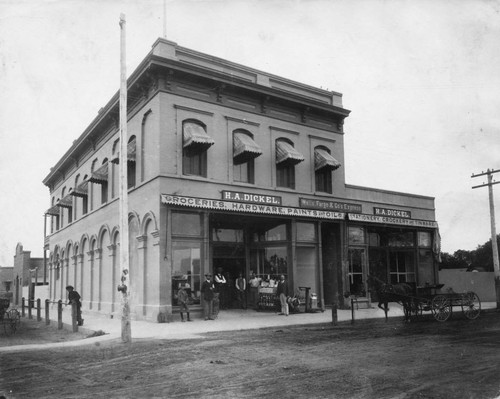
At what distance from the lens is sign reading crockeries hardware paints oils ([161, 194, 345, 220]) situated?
61.8ft

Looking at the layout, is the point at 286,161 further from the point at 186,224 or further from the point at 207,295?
the point at 207,295

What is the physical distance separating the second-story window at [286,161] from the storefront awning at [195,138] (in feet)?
12.5

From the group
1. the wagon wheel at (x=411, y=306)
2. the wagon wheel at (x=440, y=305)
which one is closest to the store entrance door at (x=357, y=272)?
the wagon wheel at (x=411, y=306)

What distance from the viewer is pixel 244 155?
21.0 m

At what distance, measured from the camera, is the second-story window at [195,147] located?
63.5ft

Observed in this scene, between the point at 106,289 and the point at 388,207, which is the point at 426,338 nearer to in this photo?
the point at 388,207

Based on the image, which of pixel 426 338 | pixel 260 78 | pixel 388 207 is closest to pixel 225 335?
pixel 426 338

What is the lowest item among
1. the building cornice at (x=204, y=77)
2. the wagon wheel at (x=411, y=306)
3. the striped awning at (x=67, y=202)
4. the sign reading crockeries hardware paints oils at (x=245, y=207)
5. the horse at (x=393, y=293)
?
the wagon wheel at (x=411, y=306)

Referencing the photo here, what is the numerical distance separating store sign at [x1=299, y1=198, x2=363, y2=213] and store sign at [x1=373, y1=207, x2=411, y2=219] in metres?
1.21

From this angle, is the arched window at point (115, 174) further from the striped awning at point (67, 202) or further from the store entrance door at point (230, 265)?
the striped awning at point (67, 202)

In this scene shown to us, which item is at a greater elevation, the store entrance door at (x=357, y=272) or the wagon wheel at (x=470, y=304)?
the store entrance door at (x=357, y=272)

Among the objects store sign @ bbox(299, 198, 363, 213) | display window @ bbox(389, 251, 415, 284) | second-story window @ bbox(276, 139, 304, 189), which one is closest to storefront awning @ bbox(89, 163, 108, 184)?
second-story window @ bbox(276, 139, 304, 189)

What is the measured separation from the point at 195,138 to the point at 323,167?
7.34 meters

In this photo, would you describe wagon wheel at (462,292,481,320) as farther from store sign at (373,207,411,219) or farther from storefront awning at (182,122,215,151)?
storefront awning at (182,122,215,151)
